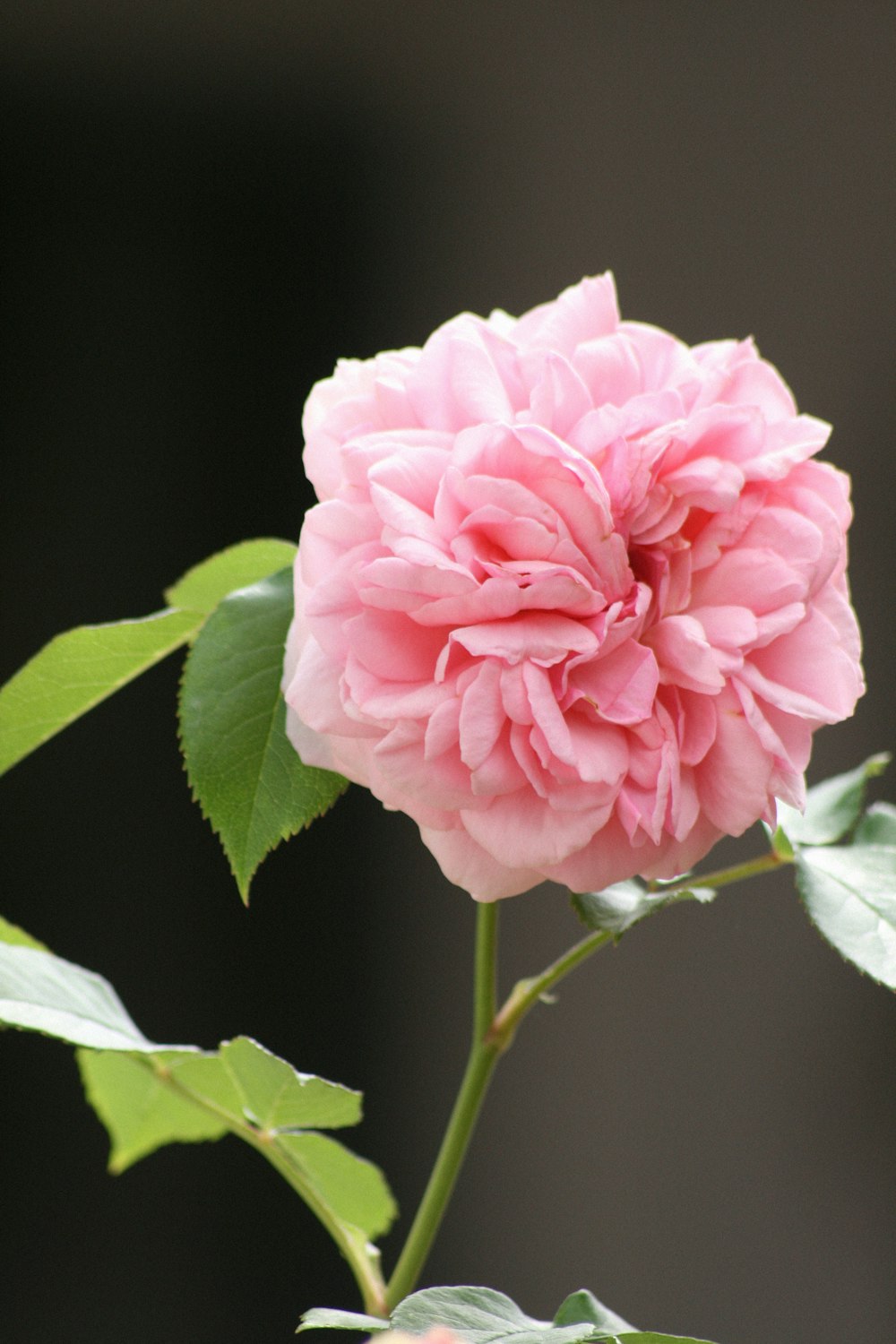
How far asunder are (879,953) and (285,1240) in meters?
1.03

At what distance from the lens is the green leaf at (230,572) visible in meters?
0.31

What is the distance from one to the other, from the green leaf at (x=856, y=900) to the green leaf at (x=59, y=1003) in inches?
5.9

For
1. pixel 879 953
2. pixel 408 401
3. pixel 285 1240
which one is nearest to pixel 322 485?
pixel 408 401

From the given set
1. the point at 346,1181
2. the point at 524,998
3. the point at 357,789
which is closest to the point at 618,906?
the point at 524,998

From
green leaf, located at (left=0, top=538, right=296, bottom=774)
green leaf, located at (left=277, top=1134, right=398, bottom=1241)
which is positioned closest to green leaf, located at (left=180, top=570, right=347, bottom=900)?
green leaf, located at (left=0, top=538, right=296, bottom=774)

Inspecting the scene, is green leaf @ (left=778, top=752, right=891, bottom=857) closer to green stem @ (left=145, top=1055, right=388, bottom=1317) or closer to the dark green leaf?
the dark green leaf

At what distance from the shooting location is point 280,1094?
0.32 meters

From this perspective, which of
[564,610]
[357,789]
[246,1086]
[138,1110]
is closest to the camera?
[564,610]

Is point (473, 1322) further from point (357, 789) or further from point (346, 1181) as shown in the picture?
point (357, 789)

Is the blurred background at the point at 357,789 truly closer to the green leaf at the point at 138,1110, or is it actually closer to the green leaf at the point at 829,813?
the green leaf at the point at 138,1110

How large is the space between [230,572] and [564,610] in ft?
0.39

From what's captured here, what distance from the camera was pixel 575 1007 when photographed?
1169 millimetres

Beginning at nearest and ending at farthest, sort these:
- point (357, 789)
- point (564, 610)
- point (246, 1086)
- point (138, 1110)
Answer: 1. point (564, 610)
2. point (246, 1086)
3. point (138, 1110)
4. point (357, 789)

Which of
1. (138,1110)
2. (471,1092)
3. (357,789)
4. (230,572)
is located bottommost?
(357,789)
